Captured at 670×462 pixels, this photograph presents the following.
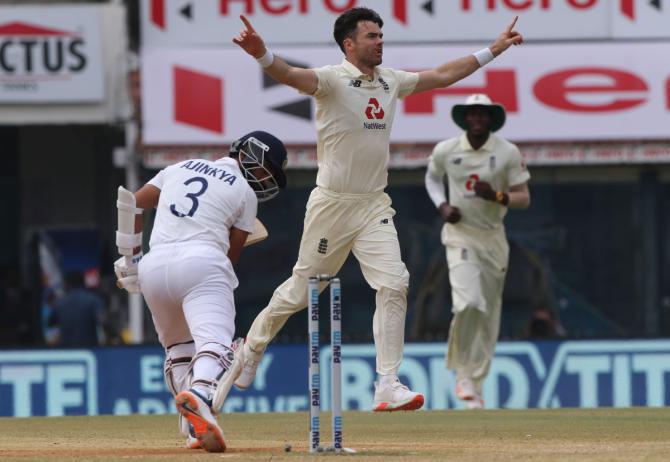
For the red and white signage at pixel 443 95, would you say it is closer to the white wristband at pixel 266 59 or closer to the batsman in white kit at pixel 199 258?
the white wristband at pixel 266 59

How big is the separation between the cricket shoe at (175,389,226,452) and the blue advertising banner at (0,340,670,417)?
24.8 ft

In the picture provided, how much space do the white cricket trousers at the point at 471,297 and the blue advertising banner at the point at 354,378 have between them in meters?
2.09

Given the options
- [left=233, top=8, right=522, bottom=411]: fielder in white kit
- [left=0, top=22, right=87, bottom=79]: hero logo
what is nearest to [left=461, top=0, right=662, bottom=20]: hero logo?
[left=0, top=22, right=87, bottom=79]: hero logo

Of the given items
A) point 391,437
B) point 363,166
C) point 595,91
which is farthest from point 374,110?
point 595,91

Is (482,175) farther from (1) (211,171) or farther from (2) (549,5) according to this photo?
(2) (549,5)

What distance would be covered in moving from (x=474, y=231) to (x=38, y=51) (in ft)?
21.6

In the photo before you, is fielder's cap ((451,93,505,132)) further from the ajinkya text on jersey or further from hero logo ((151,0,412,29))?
the ajinkya text on jersey

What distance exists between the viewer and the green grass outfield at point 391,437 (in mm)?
8547

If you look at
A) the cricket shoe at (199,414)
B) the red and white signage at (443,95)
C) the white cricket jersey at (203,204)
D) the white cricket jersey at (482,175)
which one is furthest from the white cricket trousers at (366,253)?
the red and white signage at (443,95)

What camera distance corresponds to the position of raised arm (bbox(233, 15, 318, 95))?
9602mm

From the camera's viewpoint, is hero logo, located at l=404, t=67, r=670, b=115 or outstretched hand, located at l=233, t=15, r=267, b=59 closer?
outstretched hand, located at l=233, t=15, r=267, b=59

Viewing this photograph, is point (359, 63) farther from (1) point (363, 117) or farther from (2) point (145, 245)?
(2) point (145, 245)

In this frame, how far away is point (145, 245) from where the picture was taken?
1905 centimetres

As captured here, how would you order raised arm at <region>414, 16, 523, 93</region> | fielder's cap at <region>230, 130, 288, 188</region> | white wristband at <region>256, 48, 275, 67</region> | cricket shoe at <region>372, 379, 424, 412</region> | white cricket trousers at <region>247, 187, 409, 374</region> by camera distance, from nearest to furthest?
fielder's cap at <region>230, 130, 288, 188</region>
white wristband at <region>256, 48, 275, 67</region>
cricket shoe at <region>372, 379, 424, 412</region>
white cricket trousers at <region>247, 187, 409, 374</region>
raised arm at <region>414, 16, 523, 93</region>
